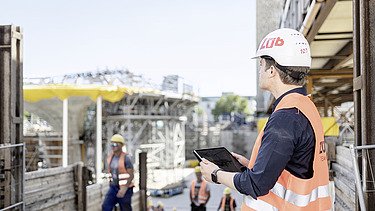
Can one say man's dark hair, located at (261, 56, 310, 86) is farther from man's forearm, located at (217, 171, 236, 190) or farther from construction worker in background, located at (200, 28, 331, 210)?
man's forearm, located at (217, 171, 236, 190)

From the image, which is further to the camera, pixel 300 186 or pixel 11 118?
pixel 11 118

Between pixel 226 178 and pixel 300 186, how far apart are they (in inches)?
14.5

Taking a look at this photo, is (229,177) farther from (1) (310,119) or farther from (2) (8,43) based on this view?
(2) (8,43)

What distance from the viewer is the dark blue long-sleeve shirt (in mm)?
2152

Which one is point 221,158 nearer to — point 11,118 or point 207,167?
point 207,167

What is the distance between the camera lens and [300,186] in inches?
88.9

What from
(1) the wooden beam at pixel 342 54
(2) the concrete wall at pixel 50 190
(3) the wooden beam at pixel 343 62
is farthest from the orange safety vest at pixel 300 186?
(3) the wooden beam at pixel 343 62

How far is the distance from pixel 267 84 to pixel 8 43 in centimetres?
447

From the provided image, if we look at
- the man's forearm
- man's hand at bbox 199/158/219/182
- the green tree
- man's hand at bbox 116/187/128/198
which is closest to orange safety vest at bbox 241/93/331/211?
the man's forearm

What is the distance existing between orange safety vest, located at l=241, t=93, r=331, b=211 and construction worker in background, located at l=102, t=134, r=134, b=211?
19.6 ft

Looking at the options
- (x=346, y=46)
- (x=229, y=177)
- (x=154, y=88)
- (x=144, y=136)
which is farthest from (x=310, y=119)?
(x=144, y=136)

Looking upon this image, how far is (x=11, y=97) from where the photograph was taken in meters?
5.92

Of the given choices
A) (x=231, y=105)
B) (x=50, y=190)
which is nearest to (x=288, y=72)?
(x=50, y=190)

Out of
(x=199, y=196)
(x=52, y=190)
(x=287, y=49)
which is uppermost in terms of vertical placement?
(x=287, y=49)
